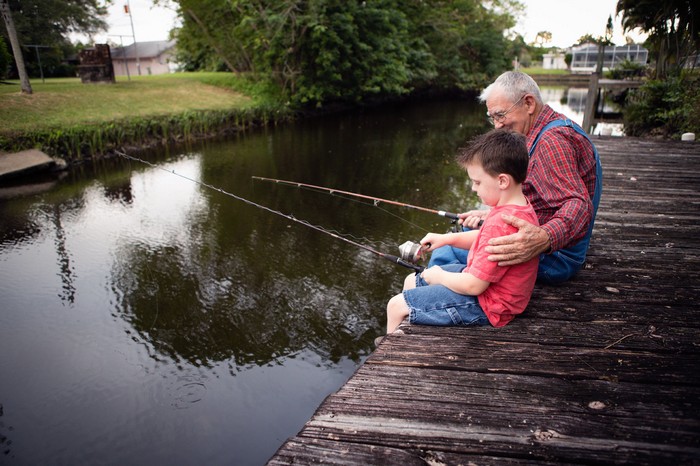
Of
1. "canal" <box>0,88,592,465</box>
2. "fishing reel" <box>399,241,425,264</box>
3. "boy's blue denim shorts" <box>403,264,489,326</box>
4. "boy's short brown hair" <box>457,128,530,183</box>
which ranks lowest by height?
"canal" <box>0,88,592,465</box>

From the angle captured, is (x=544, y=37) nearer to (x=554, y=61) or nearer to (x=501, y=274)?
(x=554, y=61)

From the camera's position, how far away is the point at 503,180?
82.1 inches

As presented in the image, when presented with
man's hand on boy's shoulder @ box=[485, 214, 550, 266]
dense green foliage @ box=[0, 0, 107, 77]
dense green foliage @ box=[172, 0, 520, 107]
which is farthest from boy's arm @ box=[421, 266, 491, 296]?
dense green foliage @ box=[0, 0, 107, 77]

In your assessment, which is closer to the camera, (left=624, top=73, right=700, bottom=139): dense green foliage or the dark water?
the dark water

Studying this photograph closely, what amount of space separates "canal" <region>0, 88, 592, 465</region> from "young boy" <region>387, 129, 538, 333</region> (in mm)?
1652

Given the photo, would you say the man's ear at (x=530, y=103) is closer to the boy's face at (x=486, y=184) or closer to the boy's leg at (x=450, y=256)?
the boy's face at (x=486, y=184)

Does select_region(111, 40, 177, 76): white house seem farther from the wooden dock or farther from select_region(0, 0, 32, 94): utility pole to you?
the wooden dock

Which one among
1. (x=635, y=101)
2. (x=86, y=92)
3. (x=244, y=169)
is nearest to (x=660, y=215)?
(x=244, y=169)

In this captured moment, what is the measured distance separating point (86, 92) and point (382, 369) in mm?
17125

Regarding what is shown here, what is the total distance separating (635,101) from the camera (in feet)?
40.0

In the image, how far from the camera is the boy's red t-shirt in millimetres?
2072

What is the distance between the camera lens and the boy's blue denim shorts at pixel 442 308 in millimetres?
2266

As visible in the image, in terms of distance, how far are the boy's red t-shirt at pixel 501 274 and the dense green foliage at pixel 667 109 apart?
9577 mm

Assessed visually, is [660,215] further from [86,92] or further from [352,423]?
[86,92]
